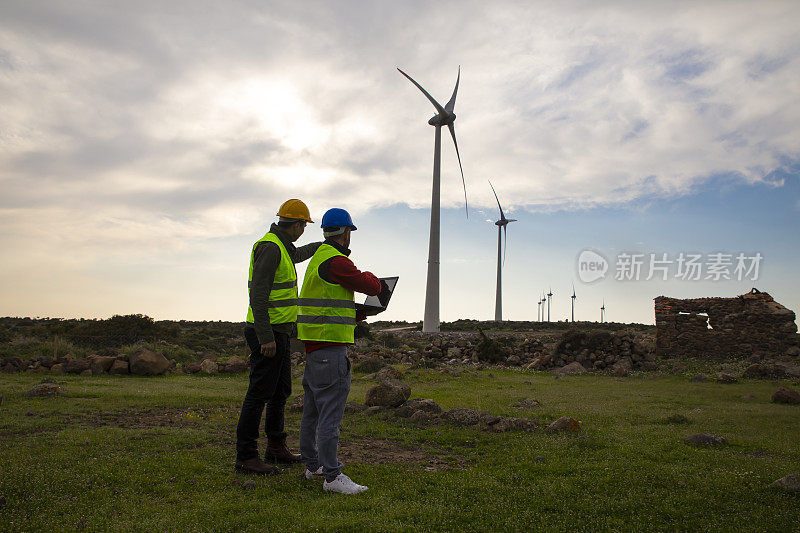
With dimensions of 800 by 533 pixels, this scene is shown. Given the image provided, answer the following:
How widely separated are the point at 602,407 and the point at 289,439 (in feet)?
21.0

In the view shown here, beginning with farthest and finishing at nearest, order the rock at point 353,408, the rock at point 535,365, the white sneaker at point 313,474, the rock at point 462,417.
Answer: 1. the rock at point 535,365
2. the rock at point 353,408
3. the rock at point 462,417
4. the white sneaker at point 313,474

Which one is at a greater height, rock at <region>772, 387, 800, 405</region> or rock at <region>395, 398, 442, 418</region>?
rock at <region>772, 387, 800, 405</region>

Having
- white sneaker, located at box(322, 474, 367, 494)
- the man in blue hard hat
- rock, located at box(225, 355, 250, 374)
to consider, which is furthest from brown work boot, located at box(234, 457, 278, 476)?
rock, located at box(225, 355, 250, 374)

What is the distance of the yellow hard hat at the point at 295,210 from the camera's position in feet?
18.4

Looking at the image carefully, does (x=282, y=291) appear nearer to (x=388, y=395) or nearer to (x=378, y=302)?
(x=378, y=302)

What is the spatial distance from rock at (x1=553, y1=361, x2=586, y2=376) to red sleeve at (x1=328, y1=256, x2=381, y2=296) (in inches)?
578

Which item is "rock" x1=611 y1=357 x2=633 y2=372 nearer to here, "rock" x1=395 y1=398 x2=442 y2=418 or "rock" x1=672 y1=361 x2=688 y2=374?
"rock" x1=672 y1=361 x2=688 y2=374

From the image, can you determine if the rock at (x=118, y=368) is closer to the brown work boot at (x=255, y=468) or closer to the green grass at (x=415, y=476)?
→ the green grass at (x=415, y=476)

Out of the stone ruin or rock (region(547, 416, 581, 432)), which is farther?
the stone ruin

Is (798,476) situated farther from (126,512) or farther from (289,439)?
(126,512)

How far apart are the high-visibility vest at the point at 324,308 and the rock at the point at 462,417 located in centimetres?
375

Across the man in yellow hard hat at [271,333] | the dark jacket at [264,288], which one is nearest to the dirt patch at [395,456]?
the man in yellow hard hat at [271,333]

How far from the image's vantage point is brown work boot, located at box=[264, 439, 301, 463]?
18.3 feet

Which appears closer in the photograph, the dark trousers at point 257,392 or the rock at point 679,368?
the dark trousers at point 257,392
